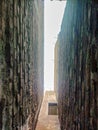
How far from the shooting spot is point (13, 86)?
2.63 m

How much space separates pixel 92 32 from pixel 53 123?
6277 millimetres

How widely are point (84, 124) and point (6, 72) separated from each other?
0.66 metres

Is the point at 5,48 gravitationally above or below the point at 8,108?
above

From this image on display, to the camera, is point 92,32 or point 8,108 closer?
point 92,32

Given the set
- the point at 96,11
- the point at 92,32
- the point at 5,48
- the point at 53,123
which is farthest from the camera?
the point at 53,123

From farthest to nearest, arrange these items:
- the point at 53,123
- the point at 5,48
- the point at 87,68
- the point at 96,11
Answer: the point at 53,123 → the point at 5,48 → the point at 87,68 → the point at 96,11

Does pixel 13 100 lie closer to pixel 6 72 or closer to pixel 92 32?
pixel 6 72

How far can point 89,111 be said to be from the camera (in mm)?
1939

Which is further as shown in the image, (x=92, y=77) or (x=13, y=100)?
(x=13, y=100)

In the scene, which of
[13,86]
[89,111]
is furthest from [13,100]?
[89,111]

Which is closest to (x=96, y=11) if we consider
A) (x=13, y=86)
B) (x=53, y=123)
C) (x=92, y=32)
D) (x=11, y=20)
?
(x=92, y=32)

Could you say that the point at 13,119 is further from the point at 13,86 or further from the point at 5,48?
the point at 5,48

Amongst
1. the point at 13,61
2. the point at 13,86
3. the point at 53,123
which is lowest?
the point at 53,123

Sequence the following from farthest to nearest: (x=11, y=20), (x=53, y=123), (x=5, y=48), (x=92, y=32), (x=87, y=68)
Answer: (x=53, y=123) → (x=11, y=20) → (x=5, y=48) → (x=87, y=68) → (x=92, y=32)
